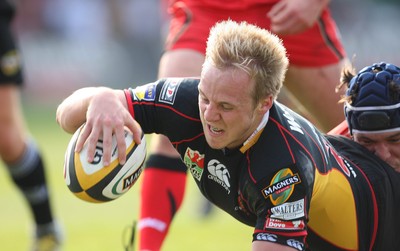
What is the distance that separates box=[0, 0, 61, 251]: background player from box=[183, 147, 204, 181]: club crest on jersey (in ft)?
8.77

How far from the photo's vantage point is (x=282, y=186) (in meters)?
4.16

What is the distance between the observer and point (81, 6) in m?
23.2

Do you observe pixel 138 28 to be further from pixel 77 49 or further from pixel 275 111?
pixel 275 111

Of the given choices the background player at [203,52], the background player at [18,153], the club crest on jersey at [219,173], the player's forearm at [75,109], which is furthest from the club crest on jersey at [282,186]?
the background player at [18,153]

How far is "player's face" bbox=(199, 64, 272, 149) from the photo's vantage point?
410 cm

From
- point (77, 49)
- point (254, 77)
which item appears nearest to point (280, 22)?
point (254, 77)

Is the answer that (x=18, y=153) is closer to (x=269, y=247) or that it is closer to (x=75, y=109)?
(x=75, y=109)

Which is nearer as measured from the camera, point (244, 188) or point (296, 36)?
point (244, 188)

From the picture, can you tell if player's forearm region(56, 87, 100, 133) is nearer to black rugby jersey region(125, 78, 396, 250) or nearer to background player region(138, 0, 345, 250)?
black rugby jersey region(125, 78, 396, 250)

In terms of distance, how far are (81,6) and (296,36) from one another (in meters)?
17.8

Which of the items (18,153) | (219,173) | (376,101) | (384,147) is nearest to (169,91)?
(219,173)

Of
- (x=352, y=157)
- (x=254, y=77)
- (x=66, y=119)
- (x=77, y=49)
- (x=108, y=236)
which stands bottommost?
(x=77, y=49)

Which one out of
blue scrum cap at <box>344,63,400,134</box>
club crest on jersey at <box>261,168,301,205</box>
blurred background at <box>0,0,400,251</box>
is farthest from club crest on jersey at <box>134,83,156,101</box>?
blurred background at <box>0,0,400,251</box>

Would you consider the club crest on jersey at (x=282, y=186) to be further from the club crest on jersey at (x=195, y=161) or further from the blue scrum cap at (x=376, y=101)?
the blue scrum cap at (x=376, y=101)
